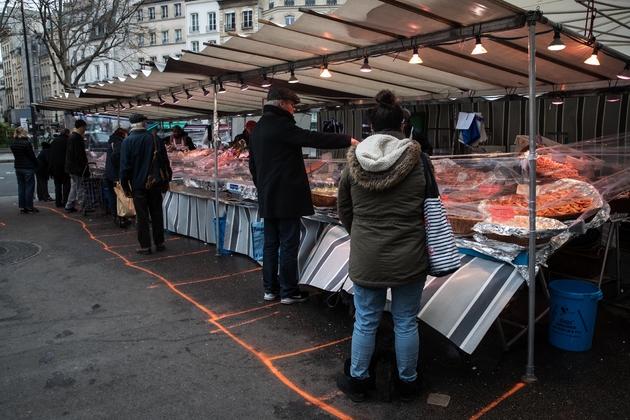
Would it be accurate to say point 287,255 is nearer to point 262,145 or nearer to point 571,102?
point 262,145

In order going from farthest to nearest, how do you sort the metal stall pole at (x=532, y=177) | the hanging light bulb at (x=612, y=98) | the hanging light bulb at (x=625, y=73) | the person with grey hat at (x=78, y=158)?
the person with grey hat at (x=78, y=158), the hanging light bulb at (x=612, y=98), the hanging light bulb at (x=625, y=73), the metal stall pole at (x=532, y=177)

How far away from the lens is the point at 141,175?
6.75 meters

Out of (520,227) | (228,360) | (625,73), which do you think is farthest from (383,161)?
(625,73)

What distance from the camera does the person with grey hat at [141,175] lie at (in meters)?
6.75

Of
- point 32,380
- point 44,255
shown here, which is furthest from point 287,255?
point 44,255

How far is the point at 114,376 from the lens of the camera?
3.44 metres

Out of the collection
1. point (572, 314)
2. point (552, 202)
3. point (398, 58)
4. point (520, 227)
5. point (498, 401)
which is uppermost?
point (398, 58)

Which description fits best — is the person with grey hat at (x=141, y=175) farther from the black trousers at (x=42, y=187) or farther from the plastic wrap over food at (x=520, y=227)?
the black trousers at (x=42, y=187)

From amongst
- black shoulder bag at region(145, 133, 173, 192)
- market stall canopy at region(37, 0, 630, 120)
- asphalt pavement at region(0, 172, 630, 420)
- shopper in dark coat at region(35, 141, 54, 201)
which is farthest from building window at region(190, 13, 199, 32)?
asphalt pavement at region(0, 172, 630, 420)

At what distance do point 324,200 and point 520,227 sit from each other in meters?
2.27

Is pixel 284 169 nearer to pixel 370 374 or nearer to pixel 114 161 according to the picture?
pixel 370 374

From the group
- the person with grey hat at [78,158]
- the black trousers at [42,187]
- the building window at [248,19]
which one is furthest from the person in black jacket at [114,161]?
the building window at [248,19]

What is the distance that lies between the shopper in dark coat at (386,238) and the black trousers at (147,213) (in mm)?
4567

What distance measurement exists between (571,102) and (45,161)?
1251 cm
